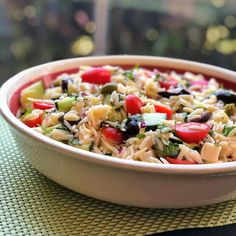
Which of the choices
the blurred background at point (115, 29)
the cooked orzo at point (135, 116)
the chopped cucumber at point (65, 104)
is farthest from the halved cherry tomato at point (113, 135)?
the blurred background at point (115, 29)

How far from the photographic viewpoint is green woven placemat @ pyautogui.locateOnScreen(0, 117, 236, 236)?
721 millimetres

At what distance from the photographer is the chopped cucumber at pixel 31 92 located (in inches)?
38.9

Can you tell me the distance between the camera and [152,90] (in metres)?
1.01

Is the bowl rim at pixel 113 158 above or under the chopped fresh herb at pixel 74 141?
above

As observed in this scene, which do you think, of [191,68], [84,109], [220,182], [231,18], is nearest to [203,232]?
[220,182]

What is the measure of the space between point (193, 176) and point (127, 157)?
0.46 ft

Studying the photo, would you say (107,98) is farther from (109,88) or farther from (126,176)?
(126,176)

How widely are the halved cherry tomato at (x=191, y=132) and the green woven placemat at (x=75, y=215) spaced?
116 millimetres

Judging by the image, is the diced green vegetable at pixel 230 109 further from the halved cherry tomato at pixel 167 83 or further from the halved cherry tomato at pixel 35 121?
the halved cherry tomato at pixel 35 121

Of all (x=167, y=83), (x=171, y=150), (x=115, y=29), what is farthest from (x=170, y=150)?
(x=115, y=29)

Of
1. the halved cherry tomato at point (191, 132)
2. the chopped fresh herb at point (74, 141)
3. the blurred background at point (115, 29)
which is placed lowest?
the blurred background at point (115, 29)

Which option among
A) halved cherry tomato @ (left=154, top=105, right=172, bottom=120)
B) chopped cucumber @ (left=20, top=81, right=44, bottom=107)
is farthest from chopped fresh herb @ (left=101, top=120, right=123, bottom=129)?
chopped cucumber @ (left=20, top=81, right=44, bottom=107)

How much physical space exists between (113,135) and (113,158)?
15 cm

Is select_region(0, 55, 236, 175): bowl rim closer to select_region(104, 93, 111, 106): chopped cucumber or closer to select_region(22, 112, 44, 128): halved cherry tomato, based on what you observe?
select_region(22, 112, 44, 128): halved cherry tomato
